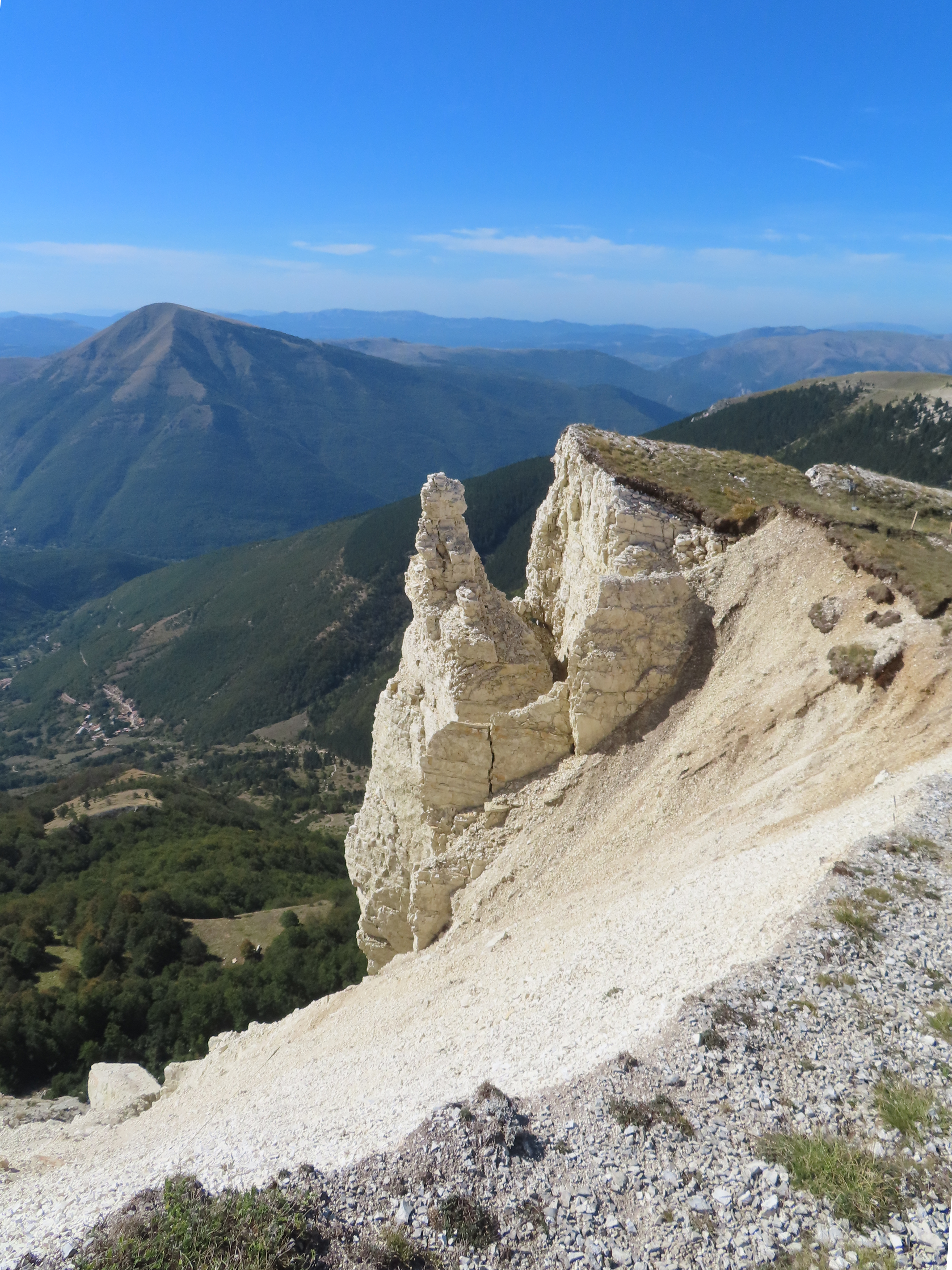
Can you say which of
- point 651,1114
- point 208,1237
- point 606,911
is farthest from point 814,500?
point 208,1237

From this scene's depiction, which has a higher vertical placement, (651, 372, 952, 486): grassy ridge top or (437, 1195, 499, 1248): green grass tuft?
(651, 372, 952, 486): grassy ridge top

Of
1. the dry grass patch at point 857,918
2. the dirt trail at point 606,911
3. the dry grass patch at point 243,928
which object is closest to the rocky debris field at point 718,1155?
the dry grass patch at point 857,918

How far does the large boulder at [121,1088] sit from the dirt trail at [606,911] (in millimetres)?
1026

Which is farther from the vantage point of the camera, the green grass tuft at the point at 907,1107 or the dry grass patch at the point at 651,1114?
the dry grass patch at the point at 651,1114

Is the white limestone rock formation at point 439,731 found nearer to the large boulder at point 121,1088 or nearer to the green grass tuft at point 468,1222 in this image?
the large boulder at point 121,1088

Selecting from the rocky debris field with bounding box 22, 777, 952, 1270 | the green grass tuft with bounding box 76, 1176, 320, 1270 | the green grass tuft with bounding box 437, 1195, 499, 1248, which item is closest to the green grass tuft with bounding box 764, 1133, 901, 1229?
the rocky debris field with bounding box 22, 777, 952, 1270

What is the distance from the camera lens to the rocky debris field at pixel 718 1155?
27.0ft

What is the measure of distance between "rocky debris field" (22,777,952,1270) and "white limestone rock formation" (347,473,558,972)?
11.4m

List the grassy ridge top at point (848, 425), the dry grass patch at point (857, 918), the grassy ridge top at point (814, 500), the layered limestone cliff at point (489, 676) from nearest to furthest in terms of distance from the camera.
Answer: the dry grass patch at point (857, 918), the grassy ridge top at point (814, 500), the layered limestone cliff at point (489, 676), the grassy ridge top at point (848, 425)

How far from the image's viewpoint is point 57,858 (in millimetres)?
68688

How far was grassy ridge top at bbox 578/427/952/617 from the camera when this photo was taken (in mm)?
20734

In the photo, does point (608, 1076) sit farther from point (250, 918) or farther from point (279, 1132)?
point (250, 918)

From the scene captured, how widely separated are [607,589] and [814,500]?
963 centimetres

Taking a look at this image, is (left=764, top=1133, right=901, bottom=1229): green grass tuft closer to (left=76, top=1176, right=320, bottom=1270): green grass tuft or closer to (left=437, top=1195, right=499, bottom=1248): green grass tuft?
(left=437, top=1195, right=499, bottom=1248): green grass tuft
